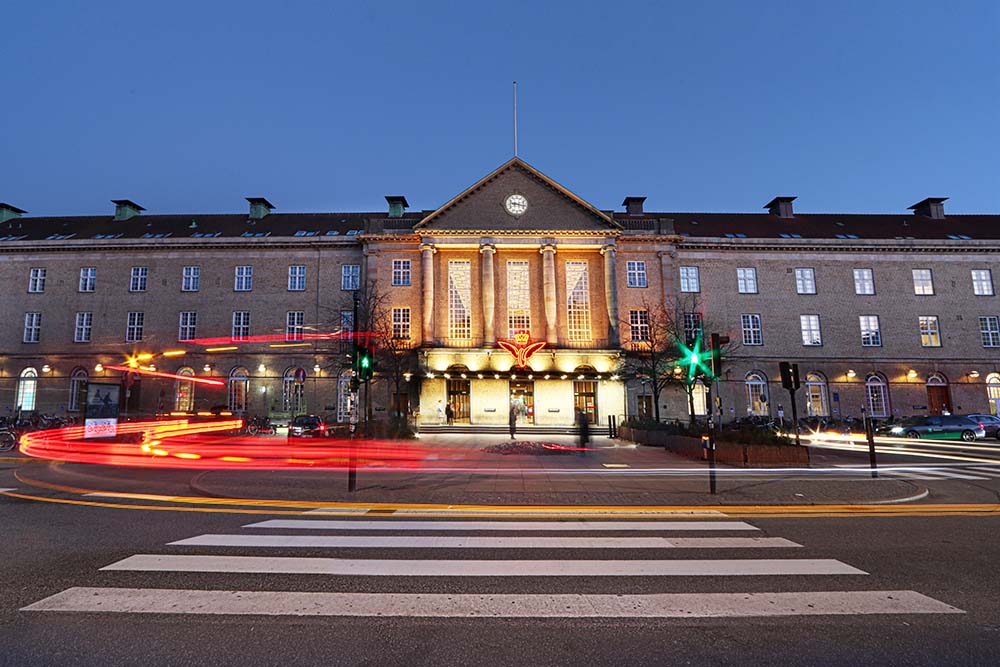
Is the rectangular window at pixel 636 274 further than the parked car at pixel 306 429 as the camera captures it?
Yes

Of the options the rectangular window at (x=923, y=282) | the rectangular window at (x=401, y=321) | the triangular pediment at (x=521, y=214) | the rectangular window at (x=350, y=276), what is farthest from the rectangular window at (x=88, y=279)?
the rectangular window at (x=923, y=282)

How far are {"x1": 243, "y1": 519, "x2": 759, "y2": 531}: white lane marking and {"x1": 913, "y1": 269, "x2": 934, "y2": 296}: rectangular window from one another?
46.8m

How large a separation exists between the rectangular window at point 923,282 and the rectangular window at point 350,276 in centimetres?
4626

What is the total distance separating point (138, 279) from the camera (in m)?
42.7

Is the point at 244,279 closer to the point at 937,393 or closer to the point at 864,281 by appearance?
the point at 864,281

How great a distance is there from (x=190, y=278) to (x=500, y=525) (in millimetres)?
43888

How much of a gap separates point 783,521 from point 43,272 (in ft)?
184

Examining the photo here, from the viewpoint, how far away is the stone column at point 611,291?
38531mm

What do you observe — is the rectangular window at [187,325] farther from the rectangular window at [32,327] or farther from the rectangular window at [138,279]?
the rectangular window at [32,327]

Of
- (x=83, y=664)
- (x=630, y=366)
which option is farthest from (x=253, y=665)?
(x=630, y=366)

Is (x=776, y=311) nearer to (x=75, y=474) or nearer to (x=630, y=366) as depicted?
(x=630, y=366)

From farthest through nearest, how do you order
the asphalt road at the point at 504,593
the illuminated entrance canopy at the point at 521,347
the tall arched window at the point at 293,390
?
the tall arched window at the point at 293,390 < the illuminated entrance canopy at the point at 521,347 < the asphalt road at the point at 504,593

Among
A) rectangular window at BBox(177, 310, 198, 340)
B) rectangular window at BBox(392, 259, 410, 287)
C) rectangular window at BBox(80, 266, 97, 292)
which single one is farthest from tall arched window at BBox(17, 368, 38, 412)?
rectangular window at BBox(392, 259, 410, 287)

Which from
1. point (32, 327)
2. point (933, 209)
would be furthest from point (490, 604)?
point (933, 209)
